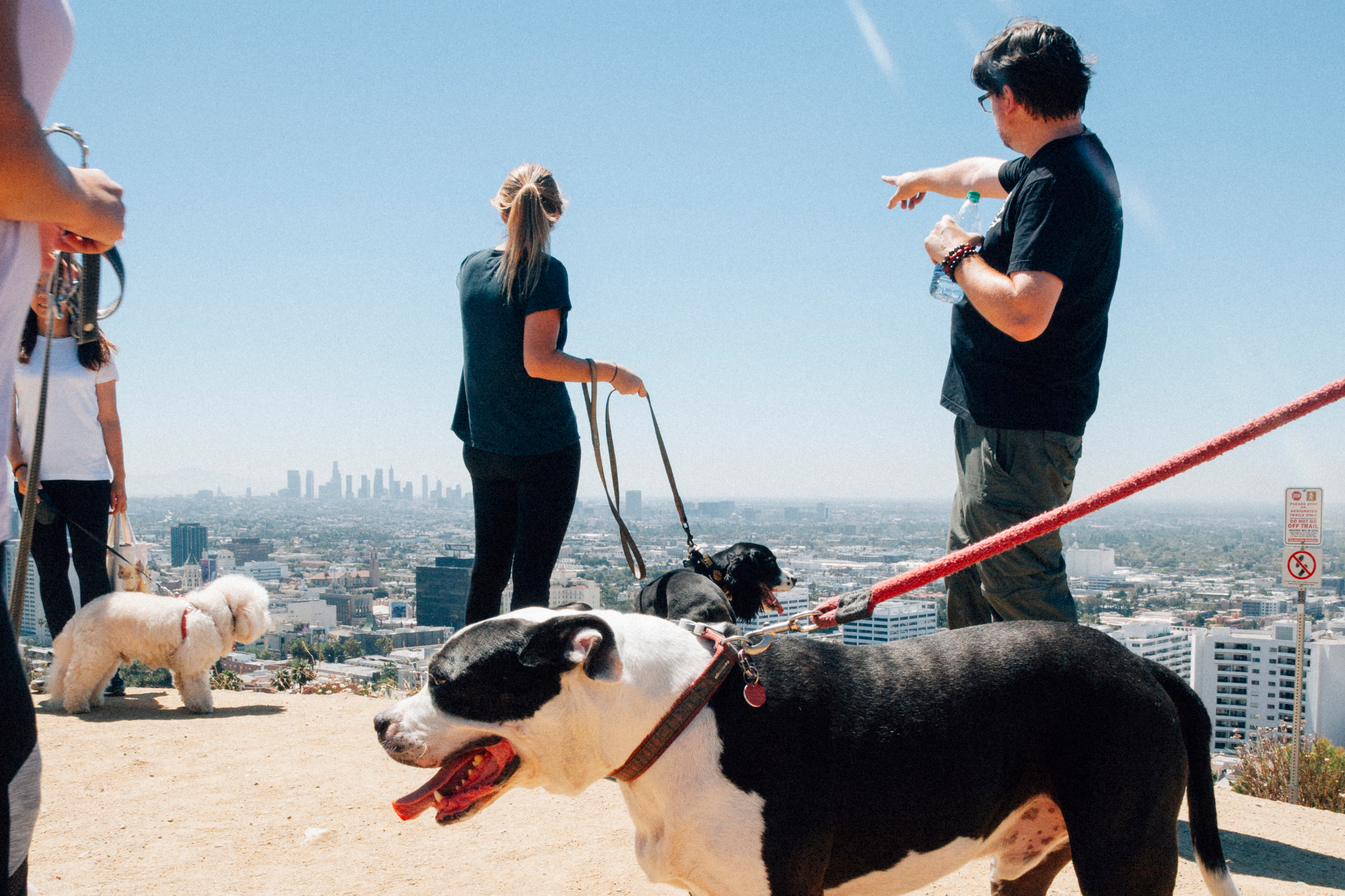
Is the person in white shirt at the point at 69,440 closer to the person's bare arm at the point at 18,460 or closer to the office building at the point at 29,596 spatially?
the person's bare arm at the point at 18,460

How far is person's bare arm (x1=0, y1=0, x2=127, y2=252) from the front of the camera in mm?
1279

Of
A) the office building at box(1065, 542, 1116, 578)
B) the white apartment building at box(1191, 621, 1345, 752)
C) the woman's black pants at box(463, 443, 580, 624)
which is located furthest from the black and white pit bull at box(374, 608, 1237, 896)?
the office building at box(1065, 542, 1116, 578)

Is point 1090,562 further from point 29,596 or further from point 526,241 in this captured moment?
point 526,241

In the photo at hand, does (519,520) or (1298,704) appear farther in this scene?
(1298,704)

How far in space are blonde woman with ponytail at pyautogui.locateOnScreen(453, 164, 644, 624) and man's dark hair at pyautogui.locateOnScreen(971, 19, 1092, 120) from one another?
1.78 meters

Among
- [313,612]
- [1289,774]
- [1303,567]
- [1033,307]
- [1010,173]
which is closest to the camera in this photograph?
[1033,307]

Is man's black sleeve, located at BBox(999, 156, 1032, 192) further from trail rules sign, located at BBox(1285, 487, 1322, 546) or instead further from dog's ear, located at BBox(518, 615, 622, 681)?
trail rules sign, located at BBox(1285, 487, 1322, 546)

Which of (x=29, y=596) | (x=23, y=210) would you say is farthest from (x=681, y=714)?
(x=29, y=596)

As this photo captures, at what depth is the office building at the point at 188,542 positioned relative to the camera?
32.9 m

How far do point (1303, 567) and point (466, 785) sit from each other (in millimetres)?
7384

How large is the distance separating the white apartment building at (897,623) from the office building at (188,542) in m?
32.9

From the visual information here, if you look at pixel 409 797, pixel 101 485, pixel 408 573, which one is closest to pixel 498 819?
pixel 409 797

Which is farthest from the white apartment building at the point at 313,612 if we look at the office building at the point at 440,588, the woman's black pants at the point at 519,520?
the woman's black pants at the point at 519,520

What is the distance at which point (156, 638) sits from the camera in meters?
5.88
